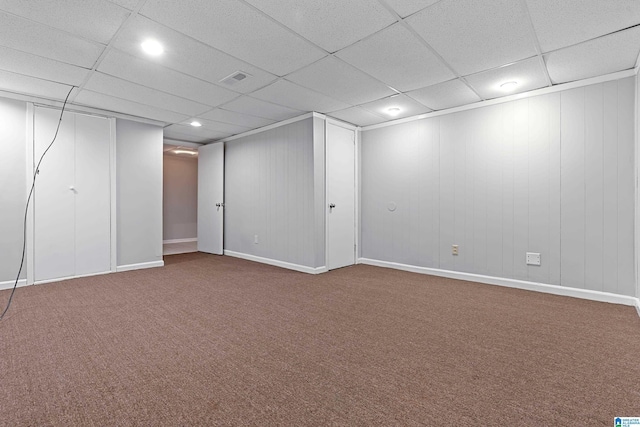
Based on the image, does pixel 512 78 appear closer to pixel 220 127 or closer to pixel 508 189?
pixel 508 189

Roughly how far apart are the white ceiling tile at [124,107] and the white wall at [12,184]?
65 centimetres

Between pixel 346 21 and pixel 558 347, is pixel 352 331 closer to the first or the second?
pixel 558 347

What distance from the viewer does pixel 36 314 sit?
2.75 metres

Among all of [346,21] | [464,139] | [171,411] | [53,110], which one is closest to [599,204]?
[464,139]

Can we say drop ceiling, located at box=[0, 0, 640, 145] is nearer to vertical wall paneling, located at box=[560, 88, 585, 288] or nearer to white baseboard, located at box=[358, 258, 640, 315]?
vertical wall paneling, located at box=[560, 88, 585, 288]

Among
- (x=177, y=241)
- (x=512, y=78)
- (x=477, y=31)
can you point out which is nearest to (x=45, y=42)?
(x=477, y=31)

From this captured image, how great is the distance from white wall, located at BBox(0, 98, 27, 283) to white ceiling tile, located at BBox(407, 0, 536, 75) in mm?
4584

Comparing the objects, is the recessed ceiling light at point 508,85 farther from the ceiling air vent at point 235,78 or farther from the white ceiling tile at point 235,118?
the white ceiling tile at point 235,118

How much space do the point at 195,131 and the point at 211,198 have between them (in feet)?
4.71

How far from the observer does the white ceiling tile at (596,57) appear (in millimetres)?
2484

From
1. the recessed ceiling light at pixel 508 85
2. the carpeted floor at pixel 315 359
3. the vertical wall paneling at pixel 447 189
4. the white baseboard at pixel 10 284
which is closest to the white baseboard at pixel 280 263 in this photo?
the carpeted floor at pixel 315 359

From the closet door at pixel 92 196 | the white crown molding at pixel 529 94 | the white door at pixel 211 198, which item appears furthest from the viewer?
the white door at pixel 211 198

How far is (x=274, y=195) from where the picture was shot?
16.9 ft

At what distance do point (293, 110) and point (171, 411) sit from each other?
12.4 feet
